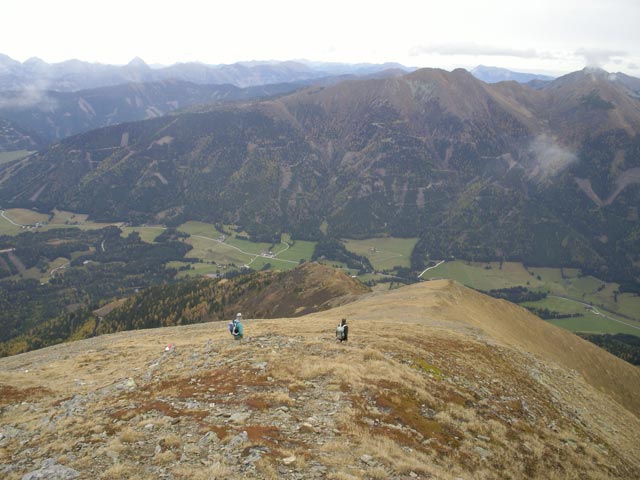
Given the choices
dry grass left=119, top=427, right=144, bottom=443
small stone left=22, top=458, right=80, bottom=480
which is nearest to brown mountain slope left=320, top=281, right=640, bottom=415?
dry grass left=119, top=427, right=144, bottom=443

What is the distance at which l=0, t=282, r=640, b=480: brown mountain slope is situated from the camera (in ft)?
65.5

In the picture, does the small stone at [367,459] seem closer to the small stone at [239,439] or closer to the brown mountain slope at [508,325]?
the small stone at [239,439]

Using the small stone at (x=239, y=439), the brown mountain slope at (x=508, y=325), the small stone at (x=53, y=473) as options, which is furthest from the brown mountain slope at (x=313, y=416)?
the brown mountain slope at (x=508, y=325)

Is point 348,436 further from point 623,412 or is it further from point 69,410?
point 623,412

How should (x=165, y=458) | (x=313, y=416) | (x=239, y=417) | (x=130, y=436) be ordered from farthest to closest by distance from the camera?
(x=313, y=416), (x=239, y=417), (x=130, y=436), (x=165, y=458)

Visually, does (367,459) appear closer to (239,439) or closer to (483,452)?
(239,439)

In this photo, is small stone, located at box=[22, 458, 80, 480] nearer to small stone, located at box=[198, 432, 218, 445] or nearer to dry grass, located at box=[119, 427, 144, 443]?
dry grass, located at box=[119, 427, 144, 443]

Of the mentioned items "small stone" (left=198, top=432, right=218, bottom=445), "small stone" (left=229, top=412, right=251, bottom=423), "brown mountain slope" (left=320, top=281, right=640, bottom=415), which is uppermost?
"small stone" (left=198, top=432, right=218, bottom=445)

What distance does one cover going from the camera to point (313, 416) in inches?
965

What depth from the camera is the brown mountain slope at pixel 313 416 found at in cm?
1995

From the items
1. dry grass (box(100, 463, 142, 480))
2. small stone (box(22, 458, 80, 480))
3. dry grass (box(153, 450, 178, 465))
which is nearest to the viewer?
dry grass (box(100, 463, 142, 480))

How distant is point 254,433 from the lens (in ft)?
71.2

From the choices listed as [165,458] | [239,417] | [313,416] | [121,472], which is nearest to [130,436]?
[121,472]

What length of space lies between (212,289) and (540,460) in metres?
174
